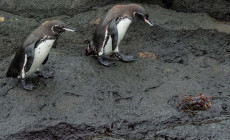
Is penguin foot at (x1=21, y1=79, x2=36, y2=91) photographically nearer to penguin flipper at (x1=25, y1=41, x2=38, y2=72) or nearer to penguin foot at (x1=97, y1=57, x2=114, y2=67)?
penguin flipper at (x1=25, y1=41, x2=38, y2=72)

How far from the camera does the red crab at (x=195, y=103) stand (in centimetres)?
443

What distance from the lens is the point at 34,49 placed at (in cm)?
460

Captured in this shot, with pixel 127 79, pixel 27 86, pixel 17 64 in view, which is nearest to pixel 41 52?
pixel 17 64

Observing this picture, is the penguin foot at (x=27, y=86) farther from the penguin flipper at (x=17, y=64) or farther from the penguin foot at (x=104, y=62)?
the penguin foot at (x=104, y=62)

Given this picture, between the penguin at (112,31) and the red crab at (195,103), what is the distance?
1.36 meters

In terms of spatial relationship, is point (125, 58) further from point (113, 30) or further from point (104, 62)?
point (113, 30)

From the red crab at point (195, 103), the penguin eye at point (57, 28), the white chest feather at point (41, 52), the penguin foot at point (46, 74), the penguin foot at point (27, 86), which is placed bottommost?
the red crab at point (195, 103)

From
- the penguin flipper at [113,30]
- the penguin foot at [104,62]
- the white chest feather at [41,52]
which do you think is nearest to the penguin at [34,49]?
the white chest feather at [41,52]

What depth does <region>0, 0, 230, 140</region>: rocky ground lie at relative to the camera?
13.8 ft

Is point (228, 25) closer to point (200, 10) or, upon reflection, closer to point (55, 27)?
point (200, 10)

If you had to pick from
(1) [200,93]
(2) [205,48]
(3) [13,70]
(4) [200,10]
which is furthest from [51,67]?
(4) [200,10]

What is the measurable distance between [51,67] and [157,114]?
177 centimetres

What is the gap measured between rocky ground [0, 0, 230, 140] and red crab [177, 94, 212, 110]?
7 cm

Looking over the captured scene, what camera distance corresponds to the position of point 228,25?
6449 millimetres
